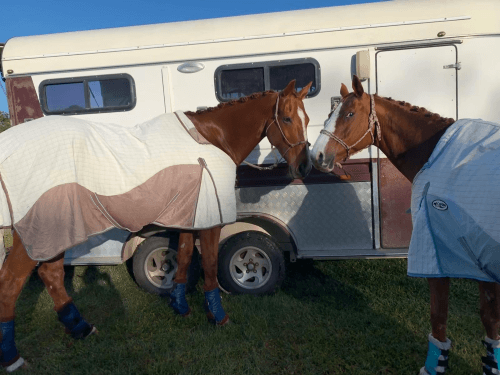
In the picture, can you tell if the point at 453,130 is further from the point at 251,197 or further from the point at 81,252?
the point at 81,252

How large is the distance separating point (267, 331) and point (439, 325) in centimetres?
146

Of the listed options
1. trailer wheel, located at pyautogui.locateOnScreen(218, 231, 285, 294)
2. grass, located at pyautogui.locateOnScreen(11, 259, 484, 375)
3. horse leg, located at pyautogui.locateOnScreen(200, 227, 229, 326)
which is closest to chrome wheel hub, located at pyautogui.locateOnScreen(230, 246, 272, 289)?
trailer wheel, located at pyautogui.locateOnScreen(218, 231, 285, 294)

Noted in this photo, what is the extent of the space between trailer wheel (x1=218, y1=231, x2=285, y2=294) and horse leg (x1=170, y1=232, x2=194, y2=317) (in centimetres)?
51

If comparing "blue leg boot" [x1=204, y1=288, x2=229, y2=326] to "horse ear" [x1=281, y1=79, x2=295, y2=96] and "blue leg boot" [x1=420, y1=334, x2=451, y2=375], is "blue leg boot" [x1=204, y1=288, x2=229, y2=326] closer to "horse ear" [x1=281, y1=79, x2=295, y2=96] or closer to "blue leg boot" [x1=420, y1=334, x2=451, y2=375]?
"blue leg boot" [x1=420, y1=334, x2=451, y2=375]

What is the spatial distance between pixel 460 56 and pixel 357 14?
3.66 ft

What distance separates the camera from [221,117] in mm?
3219

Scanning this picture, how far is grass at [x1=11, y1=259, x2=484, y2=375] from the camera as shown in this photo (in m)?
2.70

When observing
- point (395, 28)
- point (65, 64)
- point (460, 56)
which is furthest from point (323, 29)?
point (65, 64)

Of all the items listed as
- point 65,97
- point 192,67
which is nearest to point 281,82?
point 192,67

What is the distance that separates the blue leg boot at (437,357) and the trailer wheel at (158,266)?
8.03ft

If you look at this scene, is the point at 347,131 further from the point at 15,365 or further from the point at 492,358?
the point at 15,365

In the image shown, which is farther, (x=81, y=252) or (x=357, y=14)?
(x=81, y=252)

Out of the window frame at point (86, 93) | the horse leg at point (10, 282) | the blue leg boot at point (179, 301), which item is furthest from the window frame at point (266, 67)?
the horse leg at point (10, 282)

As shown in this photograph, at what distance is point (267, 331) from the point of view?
3.12 m
